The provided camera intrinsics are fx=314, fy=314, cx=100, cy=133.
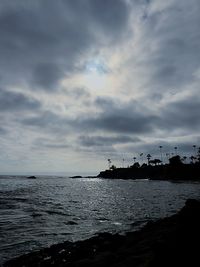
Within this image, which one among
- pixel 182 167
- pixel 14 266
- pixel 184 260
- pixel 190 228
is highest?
pixel 182 167

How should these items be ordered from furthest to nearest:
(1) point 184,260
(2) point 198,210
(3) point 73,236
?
(3) point 73,236, (2) point 198,210, (1) point 184,260

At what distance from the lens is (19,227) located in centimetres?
3216

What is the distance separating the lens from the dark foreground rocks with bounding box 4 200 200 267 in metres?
10.7

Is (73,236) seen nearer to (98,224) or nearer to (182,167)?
(98,224)

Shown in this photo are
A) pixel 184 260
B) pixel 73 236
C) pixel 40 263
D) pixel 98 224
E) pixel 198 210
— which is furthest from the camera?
pixel 98 224

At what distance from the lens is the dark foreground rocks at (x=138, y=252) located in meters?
10.7

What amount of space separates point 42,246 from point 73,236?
16.6ft

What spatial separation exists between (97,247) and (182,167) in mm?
183234

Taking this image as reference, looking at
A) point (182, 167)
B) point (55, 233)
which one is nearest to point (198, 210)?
point (55, 233)

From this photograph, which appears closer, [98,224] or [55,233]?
[55,233]

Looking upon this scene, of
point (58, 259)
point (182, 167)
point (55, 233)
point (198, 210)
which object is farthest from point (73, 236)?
point (182, 167)

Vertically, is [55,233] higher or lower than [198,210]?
lower

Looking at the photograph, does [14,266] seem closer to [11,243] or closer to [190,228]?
[11,243]

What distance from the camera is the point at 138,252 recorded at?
1733 cm
